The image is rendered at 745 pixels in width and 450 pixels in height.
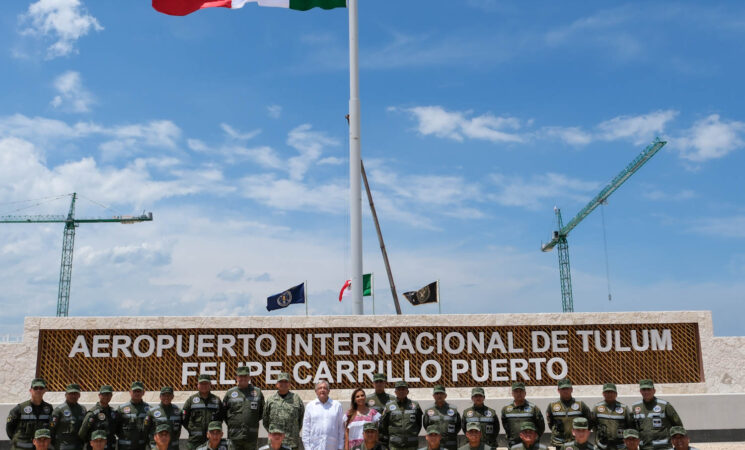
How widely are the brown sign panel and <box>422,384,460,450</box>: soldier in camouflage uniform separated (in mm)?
3782

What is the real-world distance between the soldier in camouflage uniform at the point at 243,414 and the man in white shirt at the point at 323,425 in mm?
945

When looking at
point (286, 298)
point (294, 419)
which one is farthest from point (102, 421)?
point (286, 298)

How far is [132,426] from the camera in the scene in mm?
8609

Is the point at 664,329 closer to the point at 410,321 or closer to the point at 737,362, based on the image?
the point at 737,362

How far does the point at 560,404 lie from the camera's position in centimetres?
888

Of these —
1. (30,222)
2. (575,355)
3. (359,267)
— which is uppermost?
(30,222)

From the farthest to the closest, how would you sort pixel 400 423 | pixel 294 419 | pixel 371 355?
pixel 371 355 < pixel 294 419 < pixel 400 423

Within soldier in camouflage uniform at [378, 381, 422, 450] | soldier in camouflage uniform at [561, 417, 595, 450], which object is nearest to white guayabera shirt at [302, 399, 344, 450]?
soldier in camouflage uniform at [378, 381, 422, 450]

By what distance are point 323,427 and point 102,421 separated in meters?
2.93

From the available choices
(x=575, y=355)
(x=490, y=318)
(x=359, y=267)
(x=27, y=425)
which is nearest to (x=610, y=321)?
(x=575, y=355)

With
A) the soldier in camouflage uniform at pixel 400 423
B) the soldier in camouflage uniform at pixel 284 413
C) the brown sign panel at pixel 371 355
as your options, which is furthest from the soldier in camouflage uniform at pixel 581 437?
the brown sign panel at pixel 371 355

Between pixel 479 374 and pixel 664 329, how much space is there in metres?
3.75

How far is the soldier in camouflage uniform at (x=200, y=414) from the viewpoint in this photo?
870 cm

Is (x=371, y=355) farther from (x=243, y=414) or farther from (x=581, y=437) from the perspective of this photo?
(x=581, y=437)
